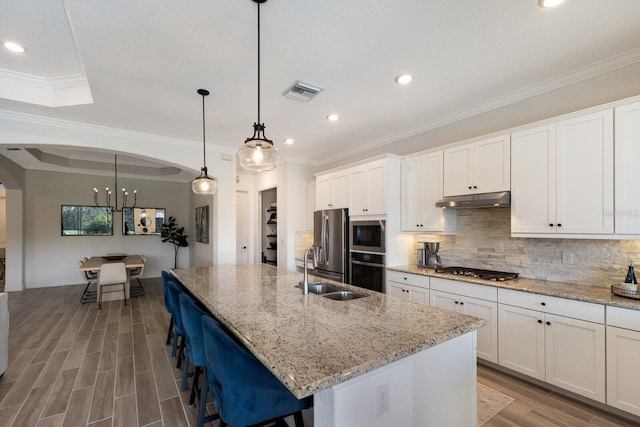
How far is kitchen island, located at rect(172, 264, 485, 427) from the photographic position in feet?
3.60

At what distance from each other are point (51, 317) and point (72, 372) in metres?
2.37

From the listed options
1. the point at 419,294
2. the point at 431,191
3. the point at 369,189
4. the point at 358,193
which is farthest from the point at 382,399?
the point at 358,193

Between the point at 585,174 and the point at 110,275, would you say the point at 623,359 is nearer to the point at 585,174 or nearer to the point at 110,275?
the point at 585,174

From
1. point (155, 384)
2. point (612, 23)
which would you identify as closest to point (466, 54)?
point (612, 23)

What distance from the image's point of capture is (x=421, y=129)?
381cm

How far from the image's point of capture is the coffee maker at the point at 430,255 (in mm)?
3607

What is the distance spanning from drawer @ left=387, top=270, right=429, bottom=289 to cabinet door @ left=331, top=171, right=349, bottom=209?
1237mm

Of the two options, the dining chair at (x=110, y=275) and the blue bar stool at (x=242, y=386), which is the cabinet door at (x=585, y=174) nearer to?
the blue bar stool at (x=242, y=386)

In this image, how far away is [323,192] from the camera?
15.9 ft

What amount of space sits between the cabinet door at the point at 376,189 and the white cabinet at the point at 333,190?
467 millimetres

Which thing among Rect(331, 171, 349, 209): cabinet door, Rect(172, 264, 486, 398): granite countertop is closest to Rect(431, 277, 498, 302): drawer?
Rect(172, 264, 486, 398): granite countertop

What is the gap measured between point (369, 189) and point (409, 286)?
1347 mm

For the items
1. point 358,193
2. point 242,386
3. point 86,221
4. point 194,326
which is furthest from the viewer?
point 86,221

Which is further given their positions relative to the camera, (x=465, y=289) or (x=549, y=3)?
(x=465, y=289)
